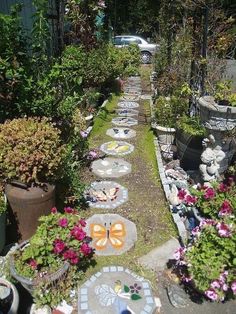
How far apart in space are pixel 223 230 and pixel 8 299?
87.3 inches

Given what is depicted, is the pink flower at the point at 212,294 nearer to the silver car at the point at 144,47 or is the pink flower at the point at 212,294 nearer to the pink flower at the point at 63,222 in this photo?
the pink flower at the point at 63,222

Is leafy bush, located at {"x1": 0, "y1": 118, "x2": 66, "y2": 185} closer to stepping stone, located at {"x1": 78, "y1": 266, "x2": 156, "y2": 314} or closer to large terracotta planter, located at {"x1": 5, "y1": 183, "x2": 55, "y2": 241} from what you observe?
large terracotta planter, located at {"x1": 5, "y1": 183, "x2": 55, "y2": 241}

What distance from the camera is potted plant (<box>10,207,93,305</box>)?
3.34 metres

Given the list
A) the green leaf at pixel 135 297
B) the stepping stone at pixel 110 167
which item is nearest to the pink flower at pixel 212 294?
the green leaf at pixel 135 297

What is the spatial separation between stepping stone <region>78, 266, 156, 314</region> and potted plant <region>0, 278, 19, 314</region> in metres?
0.69

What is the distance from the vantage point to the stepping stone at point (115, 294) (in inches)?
135

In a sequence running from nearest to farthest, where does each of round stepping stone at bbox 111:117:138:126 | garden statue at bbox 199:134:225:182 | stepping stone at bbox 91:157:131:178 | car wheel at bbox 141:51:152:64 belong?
garden statue at bbox 199:134:225:182 → stepping stone at bbox 91:157:131:178 → round stepping stone at bbox 111:117:138:126 → car wheel at bbox 141:51:152:64

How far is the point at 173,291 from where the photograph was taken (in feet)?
11.9

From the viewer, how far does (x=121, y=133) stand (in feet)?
26.3

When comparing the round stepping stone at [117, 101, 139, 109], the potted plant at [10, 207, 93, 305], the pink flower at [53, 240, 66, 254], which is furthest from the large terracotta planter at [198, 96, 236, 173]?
the round stepping stone at [117, 101, 139, 109]

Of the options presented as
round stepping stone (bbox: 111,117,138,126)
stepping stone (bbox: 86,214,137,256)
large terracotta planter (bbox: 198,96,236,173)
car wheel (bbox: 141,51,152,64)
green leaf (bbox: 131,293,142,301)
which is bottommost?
green leaf (bbox: 131,293,142,301)

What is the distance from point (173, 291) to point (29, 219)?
1909 millimetres

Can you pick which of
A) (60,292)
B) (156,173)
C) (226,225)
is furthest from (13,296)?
(156,173)

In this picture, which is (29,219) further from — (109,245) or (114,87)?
(114,87)
